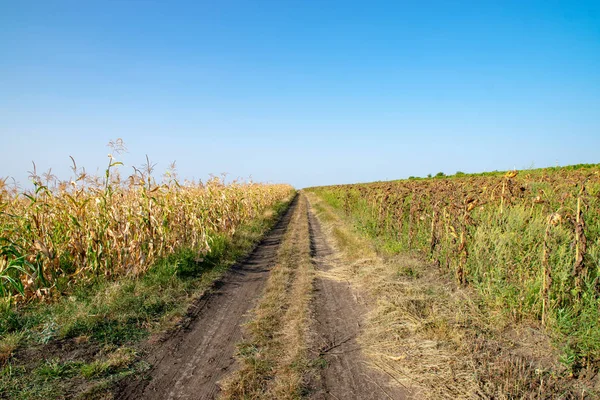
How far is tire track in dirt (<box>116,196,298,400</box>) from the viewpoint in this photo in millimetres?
3588

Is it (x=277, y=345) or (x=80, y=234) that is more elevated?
Answer: (x=80, y=234)

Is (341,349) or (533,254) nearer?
(341,349)

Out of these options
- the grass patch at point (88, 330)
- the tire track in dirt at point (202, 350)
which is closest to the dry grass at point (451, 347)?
the tire track in dirt at point (202, 350)

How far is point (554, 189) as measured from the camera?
295 inches

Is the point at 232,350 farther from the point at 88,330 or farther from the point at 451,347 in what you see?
the point at 451,347

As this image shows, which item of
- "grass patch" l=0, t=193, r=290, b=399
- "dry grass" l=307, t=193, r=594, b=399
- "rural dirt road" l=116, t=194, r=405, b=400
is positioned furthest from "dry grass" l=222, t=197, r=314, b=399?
"grass patch" l=0, t=193, r=290, b=399

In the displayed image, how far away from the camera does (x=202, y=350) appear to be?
447cm

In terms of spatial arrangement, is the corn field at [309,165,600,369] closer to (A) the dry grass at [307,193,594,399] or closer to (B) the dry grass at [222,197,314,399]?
(A) the dry grass at [307,193,594,399]

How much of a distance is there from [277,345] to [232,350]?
60cm

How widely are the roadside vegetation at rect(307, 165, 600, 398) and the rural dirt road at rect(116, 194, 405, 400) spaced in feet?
1.13

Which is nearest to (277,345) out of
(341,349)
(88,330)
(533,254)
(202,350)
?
(341,349)

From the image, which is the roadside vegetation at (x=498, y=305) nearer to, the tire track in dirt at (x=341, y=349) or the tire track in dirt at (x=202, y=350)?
the tire track in dirt at (x=341, y=349)

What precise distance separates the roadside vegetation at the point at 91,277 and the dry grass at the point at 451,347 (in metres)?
3.24

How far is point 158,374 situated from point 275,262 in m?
5.50
